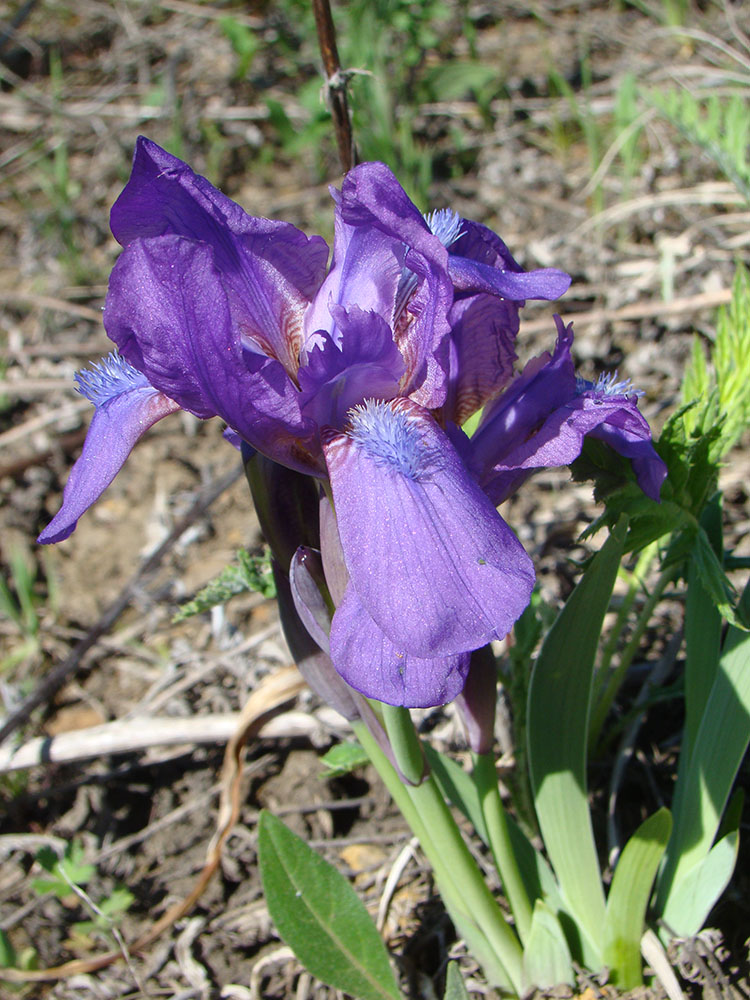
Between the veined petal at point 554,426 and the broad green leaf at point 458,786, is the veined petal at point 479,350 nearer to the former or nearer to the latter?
the veined petal at point 554,426

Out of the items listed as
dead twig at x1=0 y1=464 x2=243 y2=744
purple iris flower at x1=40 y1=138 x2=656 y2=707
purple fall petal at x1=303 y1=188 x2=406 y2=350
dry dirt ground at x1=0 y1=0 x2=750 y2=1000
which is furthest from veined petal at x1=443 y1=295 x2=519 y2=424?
dead twig at x1=0 y1=464 x2=243 y2=744

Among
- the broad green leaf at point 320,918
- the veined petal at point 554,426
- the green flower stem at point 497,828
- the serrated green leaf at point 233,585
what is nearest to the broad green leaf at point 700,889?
the green flower stem at point 497,828

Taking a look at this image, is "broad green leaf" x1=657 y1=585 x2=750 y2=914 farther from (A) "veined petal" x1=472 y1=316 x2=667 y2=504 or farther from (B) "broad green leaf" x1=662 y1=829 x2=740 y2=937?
(A) "veined petal" x1=472 y1=316 x2=667 y2=504

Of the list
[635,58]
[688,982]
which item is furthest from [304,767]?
[635,58]

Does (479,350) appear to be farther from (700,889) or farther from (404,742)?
(700,889)

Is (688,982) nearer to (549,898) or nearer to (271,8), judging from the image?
(549,898)

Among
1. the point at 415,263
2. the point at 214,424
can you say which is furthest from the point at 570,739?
the point at 214,424

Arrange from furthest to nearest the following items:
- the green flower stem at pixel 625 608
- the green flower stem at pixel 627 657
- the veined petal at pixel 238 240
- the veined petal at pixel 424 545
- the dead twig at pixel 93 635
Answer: the dead twig at pixel 93 635
the green flower stem at pixel 625 608
the green flower stem at pixel 627 657
the veined petal at pixel 238 240
the veined petal at pixel 424 545
